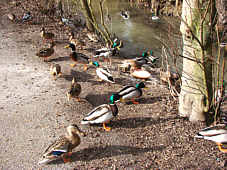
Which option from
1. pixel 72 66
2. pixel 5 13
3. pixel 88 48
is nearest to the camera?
pixel 72 66

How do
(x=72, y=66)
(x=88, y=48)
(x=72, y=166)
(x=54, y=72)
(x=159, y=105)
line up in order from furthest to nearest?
1. (x=88, y=48)
2. (x=72, y=66)
3. (x=54, y=72)
4. (x=159, y=105)
5. (x=72, y=166)

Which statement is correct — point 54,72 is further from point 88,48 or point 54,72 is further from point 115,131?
point 88,48

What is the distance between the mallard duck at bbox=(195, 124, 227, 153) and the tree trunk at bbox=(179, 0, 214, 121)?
2.41ft

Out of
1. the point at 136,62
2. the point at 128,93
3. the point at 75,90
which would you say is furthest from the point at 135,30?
the point at 75,90

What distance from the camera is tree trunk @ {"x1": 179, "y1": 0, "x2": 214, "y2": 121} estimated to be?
532cm

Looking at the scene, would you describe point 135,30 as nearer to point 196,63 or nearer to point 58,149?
point 196,63

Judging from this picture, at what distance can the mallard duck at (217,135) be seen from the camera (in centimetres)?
518

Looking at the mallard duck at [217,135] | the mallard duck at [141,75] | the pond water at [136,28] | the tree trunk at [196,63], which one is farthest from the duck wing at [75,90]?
the pond water at [136,28]

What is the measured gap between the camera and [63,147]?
191 inches

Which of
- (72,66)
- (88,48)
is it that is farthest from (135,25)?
(72,66)

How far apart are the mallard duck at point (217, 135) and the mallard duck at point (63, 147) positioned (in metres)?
2.63

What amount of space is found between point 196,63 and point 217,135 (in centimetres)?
165

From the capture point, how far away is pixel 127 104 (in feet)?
24.0

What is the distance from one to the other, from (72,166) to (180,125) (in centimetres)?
284
